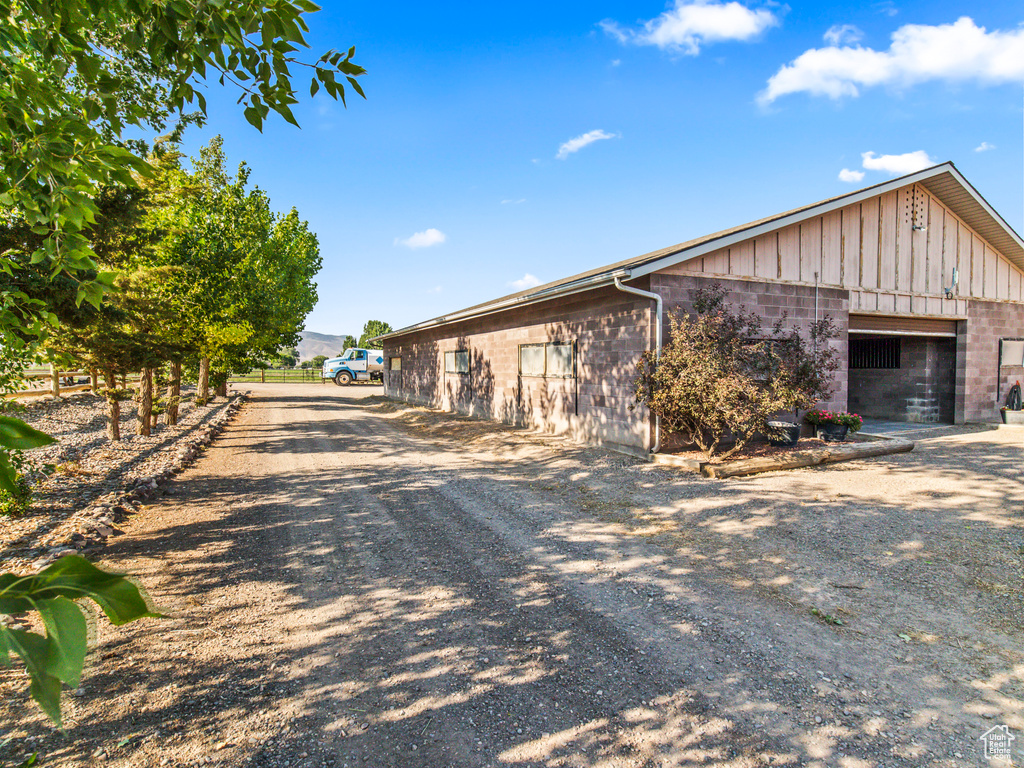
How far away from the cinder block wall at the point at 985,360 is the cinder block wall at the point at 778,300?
14.5 feet

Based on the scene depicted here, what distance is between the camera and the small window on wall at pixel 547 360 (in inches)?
461

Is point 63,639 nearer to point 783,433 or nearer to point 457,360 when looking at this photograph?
point 783,433

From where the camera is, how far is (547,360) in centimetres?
1246

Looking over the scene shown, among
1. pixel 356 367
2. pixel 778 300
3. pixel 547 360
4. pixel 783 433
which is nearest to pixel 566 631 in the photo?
pixel 783 433

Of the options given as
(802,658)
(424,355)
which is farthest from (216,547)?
(424,355)

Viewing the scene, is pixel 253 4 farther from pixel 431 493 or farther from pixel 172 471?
pixel 172 471

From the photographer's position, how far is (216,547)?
5289 millimetres

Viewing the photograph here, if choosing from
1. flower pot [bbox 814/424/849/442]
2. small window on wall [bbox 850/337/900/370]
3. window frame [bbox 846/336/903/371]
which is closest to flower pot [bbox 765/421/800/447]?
flower pot [bbox 814/424/849/442]

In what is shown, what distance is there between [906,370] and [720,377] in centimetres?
920

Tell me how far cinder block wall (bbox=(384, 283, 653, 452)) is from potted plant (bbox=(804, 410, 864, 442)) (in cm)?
351

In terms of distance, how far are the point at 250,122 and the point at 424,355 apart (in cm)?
1820

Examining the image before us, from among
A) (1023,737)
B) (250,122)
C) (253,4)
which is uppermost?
(253,4)

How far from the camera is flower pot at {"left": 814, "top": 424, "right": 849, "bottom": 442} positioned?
1009 centimetres

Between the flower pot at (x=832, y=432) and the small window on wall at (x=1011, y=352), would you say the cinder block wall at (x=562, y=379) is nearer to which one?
the flower pot at (x=832, y=432)
